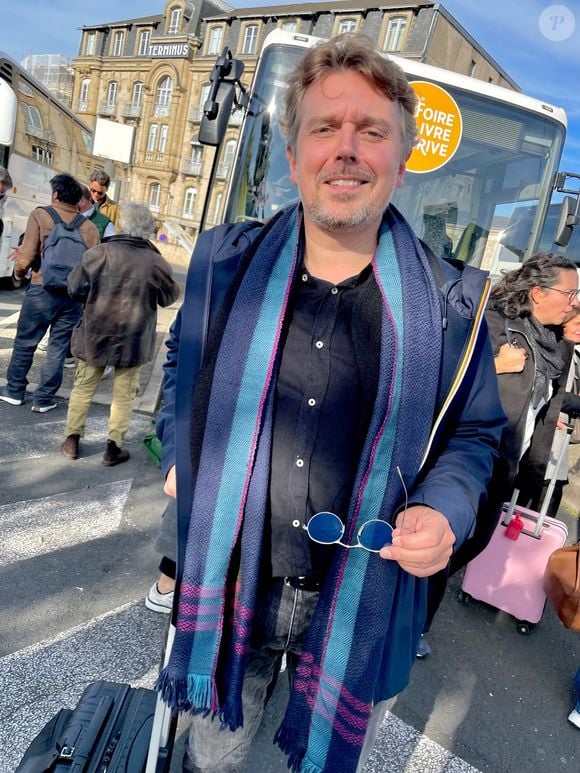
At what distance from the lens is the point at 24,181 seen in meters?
11.4

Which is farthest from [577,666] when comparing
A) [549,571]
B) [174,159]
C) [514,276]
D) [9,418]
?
[174,159]

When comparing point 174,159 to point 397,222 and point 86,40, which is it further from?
point 397,222

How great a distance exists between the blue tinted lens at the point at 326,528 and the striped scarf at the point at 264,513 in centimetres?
5

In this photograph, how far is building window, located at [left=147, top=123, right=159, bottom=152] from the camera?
41844mm

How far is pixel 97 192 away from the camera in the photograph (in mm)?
6785

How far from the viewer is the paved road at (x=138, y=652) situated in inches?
91.4

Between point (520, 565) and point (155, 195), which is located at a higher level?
point (155, 195)

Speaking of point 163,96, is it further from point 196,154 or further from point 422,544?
point 422,544

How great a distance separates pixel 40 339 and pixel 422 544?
16.1 ft

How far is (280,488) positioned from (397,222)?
828 mm

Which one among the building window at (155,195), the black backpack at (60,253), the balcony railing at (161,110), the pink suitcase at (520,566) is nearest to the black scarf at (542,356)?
the pink suitcase at (520,566)

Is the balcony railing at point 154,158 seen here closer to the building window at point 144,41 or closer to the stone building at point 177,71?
the stone building at point 177,71

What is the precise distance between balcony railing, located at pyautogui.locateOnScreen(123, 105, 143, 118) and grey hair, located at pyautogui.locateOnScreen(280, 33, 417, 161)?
1868 inches

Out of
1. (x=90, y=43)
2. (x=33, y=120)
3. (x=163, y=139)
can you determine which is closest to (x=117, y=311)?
(x=33, y=120)
